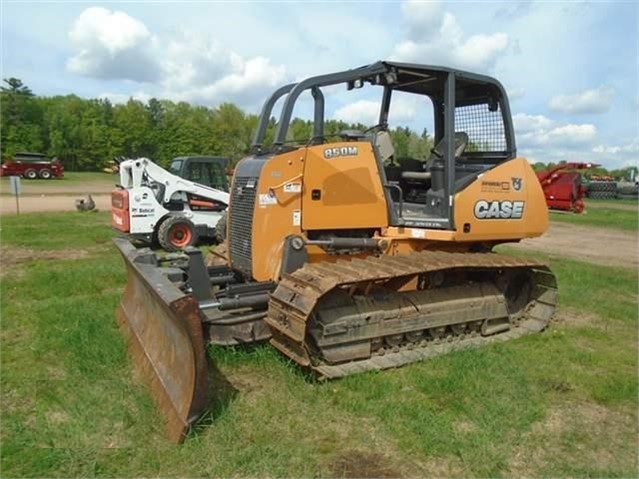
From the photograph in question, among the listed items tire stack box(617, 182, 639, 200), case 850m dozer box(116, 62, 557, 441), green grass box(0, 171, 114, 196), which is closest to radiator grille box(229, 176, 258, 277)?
case 850m dozer box(116, 62, 557, 441)

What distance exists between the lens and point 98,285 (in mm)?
8078

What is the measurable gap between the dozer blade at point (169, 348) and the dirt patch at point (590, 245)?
9821mm

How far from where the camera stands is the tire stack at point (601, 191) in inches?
1425

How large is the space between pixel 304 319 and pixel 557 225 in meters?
17.7

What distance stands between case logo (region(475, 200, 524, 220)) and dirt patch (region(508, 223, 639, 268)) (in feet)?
21.7

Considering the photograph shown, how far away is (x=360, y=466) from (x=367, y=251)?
100 inches

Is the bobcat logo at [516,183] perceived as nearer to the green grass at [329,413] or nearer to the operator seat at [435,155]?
the operator seat at [435,155]

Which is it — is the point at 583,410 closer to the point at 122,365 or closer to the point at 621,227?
the point at 122,365

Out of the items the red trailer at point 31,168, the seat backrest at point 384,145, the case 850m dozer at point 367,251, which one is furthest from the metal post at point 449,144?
the red trailer at point 31,168

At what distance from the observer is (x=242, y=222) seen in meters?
5.58

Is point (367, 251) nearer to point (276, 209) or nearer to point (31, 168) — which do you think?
point (276, 209)

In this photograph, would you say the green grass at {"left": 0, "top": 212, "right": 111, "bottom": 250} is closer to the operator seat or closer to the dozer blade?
the dozer blade

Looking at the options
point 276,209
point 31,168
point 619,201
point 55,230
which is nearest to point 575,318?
point 276,209

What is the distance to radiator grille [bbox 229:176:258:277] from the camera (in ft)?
17.9
